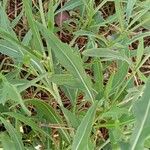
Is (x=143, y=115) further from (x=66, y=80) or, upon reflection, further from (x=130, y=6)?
(x=130, y=6)

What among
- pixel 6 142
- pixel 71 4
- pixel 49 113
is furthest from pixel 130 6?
pixel 6 142

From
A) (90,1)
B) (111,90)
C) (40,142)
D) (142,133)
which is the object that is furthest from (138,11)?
(142,133)

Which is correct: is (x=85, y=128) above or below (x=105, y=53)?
below

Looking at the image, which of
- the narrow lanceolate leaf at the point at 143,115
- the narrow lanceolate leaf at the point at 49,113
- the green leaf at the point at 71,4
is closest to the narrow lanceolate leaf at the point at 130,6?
the green leaf at the point at 71,4

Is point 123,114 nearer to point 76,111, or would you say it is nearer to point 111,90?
point 111,90

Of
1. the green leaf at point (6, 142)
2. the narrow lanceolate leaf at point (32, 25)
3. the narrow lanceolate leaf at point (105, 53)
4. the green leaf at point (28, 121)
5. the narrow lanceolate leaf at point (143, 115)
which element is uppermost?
the narrow lanceolate leaf at point (32, 25)

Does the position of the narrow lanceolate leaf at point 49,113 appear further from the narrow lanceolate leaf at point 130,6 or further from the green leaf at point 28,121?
the narrow lanceolate leaf at point 130,6
